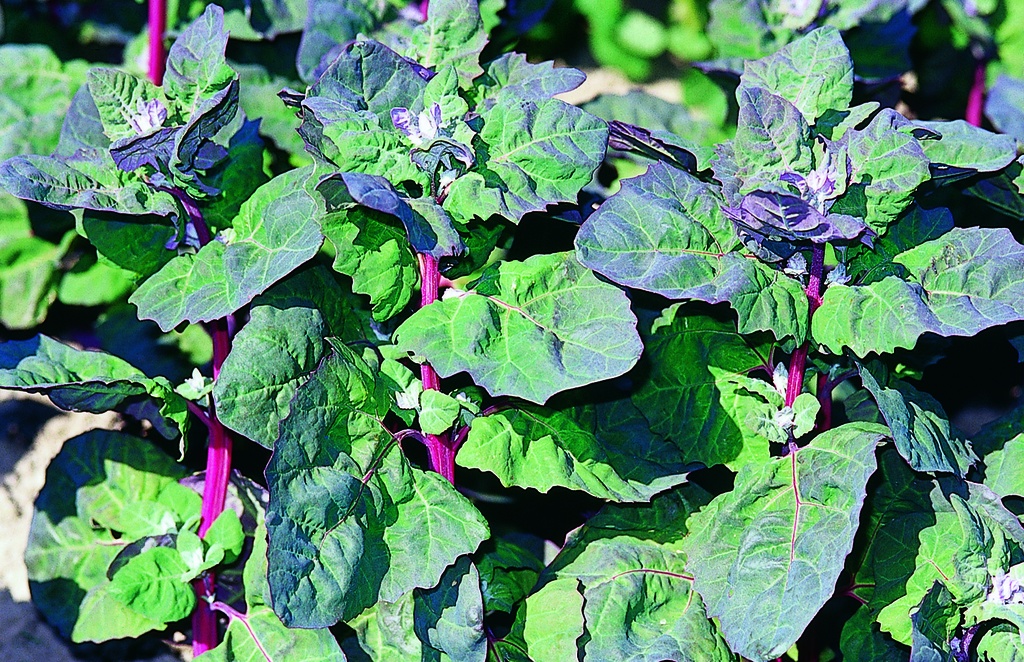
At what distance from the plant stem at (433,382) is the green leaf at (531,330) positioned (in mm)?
38

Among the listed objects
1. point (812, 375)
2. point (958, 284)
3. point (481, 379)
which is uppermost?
point (958, 284)

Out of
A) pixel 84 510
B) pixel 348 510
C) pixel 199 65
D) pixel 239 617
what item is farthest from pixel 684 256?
pixel 84 510

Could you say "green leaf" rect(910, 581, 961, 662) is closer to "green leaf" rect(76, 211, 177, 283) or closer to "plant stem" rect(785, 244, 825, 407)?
"plant stem" rect(785, 244, 825, 407)

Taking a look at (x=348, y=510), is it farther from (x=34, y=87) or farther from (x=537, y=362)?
(x=34, y=87)

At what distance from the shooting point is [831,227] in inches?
70.3

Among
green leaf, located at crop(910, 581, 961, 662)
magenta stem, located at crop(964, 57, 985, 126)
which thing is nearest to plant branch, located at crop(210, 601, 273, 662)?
green leaf, located at crop(910, 581, 961, 662)

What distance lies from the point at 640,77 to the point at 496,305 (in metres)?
2.28

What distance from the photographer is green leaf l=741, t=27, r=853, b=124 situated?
2084 millimetres

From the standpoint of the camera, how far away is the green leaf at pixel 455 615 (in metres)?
1.98

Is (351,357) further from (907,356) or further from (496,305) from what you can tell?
(907,356)

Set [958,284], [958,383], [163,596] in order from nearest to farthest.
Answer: [958,284]
[163,596]
[958,383]

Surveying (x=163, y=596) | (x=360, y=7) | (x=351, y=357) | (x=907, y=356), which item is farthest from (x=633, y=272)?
(x=360, y=7)

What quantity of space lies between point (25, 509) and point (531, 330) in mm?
1638

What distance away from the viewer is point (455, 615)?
200cm
